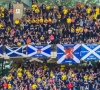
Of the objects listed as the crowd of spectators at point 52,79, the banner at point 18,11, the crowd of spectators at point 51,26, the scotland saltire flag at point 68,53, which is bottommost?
the crowd of spectators at point 52,79

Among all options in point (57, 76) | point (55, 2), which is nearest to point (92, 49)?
point (57, 76)

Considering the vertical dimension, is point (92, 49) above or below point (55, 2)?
below

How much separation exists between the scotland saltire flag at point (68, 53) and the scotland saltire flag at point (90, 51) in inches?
12.6

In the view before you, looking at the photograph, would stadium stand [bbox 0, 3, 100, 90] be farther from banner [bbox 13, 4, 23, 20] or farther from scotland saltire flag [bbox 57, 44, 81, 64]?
scotland saltire flag [bbox 57, 44, 81, 64]

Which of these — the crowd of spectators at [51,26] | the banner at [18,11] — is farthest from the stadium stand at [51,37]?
the banner at [18,11]

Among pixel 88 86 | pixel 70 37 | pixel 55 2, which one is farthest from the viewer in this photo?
pixel 55 2

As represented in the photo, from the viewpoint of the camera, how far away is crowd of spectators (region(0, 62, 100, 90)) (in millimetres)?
24719

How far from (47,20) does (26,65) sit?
347 centimetres

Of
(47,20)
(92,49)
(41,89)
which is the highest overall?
(47,20)

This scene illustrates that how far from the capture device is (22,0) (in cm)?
3067

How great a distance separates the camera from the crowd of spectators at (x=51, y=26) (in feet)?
85.6

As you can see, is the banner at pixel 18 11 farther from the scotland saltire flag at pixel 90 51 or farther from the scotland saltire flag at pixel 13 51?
the scotland saltire flag at pixel 90 51

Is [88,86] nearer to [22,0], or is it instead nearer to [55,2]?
[22,0]

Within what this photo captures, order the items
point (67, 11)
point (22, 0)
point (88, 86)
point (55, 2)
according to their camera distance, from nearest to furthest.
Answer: point (88, 86) < point (67, 11) < point (22, 0) < point (55, 2)
